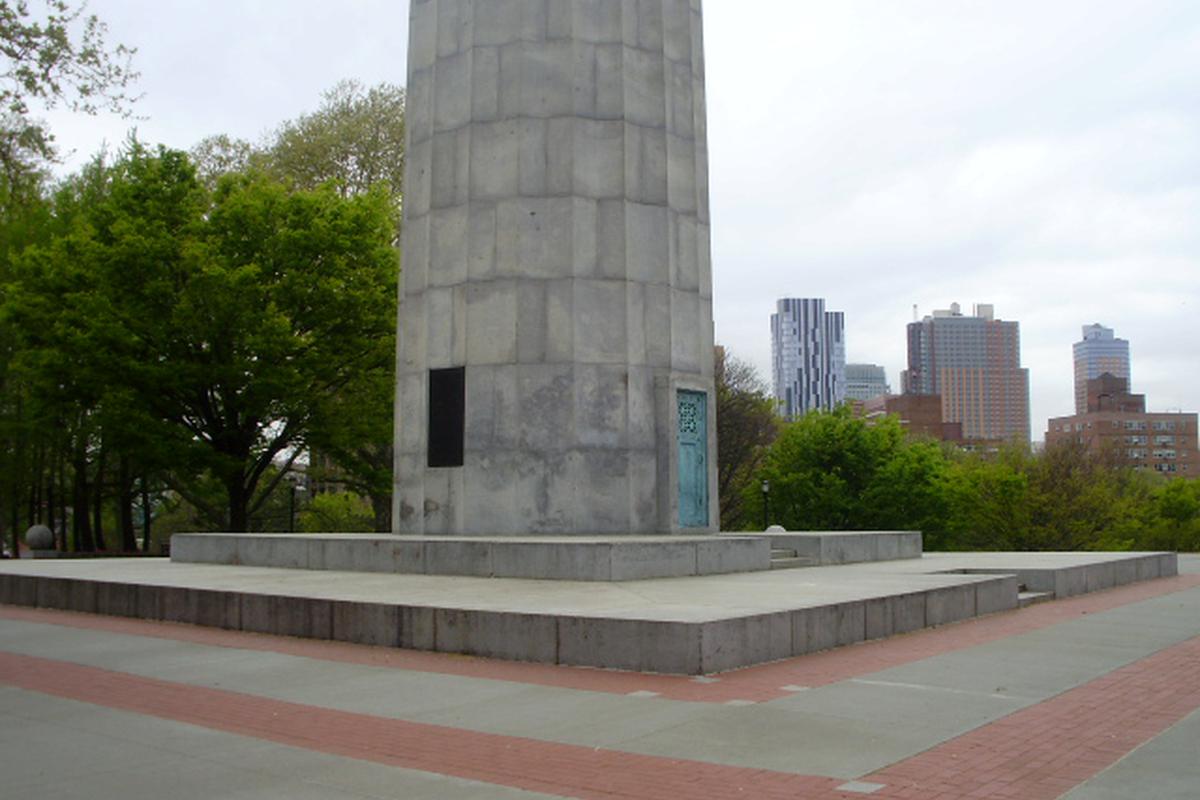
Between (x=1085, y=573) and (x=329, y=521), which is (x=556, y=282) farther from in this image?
(x=329, y=521)

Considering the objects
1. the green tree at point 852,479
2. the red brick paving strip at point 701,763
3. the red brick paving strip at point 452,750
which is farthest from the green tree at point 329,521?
the red brick paving strip at point 701,763

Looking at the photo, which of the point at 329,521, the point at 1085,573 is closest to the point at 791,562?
the point at 1085,573

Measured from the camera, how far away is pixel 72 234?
112 feet

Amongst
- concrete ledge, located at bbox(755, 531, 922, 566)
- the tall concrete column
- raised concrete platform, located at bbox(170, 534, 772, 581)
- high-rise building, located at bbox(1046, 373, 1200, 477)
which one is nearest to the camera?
raised concrete platform, located at bbox(170, 534, 772, 581)

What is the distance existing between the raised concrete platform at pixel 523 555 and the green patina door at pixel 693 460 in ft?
4.17

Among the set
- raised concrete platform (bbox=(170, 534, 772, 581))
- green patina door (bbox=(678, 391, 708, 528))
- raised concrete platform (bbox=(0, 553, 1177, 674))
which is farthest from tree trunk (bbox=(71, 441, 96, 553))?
green patina door (bbox=(678, 391, 708, 528))

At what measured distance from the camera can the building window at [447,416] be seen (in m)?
18.4

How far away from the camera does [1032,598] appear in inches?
642

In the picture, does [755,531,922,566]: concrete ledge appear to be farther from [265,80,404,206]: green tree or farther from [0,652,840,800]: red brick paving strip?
[265,80,404,206]: green tree

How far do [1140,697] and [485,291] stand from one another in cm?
1232

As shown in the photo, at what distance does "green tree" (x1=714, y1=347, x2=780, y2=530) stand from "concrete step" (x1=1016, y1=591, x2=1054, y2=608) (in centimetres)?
3048

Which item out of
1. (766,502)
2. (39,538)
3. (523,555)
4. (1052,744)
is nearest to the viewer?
(1052,744)

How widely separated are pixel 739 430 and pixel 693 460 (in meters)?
32.6

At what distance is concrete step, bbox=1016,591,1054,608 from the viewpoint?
15906mm
